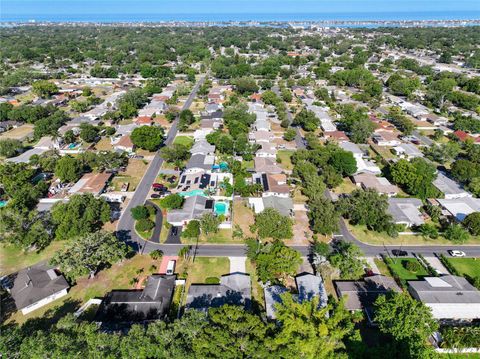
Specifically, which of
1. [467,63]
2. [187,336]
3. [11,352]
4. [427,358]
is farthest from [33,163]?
[467,63]

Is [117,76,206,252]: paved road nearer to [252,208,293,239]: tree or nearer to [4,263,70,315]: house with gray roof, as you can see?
[4,263,70,315]: house with gray roof

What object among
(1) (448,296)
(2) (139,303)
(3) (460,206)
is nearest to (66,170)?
(2) (139,303)

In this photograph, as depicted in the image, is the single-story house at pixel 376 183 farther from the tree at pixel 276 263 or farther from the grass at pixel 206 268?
the grass at pixel 206 268

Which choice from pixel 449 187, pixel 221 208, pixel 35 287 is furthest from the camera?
pixel 449 187

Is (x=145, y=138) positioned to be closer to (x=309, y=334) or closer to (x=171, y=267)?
(x=171, y=267)

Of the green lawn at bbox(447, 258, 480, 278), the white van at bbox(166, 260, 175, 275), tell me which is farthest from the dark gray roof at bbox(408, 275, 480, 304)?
the white van at bbox(166, 260, 175, 275)

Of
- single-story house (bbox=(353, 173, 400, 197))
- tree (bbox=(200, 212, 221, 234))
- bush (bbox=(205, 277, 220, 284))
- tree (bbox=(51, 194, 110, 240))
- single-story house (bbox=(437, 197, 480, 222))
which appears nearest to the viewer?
bush (bbox=(205, 277, 220, 284))

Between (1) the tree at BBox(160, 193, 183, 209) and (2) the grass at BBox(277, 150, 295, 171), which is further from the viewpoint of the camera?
(2) the grass at BBox(277, 150, 295, 171)
